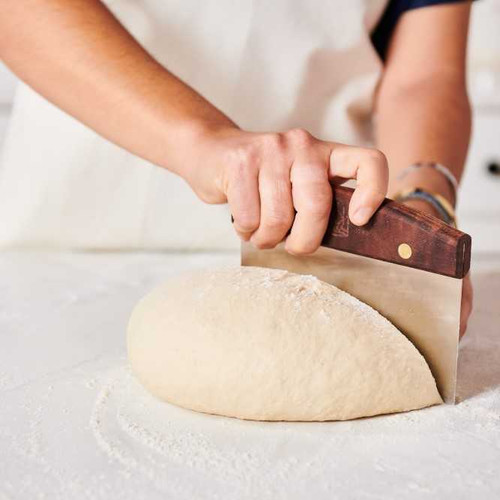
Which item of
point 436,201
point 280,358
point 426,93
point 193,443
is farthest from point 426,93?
point 193,443

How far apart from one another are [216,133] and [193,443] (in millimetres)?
335

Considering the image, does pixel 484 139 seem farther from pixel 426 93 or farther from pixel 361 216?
pixel 361 216

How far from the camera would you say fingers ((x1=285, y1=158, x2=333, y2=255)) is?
2.53 feet

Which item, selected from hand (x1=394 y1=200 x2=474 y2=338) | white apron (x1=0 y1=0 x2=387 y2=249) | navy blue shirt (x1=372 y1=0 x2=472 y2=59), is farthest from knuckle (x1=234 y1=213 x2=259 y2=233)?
navy blue shirt (x1=372 y1=0 x2=472 y2=59)

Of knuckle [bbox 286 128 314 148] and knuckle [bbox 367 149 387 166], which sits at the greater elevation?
knuckle [bbox 286 128 314 148]

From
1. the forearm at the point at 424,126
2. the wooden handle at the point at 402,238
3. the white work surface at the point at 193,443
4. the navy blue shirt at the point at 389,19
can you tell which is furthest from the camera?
the navy blue shirt at the point at 389,19

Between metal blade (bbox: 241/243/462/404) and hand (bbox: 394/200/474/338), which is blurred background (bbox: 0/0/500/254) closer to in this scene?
hand (bbox: 394/200/474/338)

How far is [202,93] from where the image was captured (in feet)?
4.41

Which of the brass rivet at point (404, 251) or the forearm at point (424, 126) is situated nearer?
the brass rivet at point (404, 251)

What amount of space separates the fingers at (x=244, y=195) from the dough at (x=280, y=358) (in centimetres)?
8

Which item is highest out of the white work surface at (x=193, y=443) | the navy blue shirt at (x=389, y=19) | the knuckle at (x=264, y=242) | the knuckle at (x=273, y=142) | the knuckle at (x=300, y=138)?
the navy blue shirt at (x=389, y=19)

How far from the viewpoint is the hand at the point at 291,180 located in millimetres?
771

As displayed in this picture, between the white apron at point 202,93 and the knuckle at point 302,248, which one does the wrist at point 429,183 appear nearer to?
the white apron at point 202,93

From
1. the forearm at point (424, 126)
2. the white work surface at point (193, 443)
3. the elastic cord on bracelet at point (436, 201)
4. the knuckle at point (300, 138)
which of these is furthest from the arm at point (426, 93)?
the knuckle at point (300, 138)
